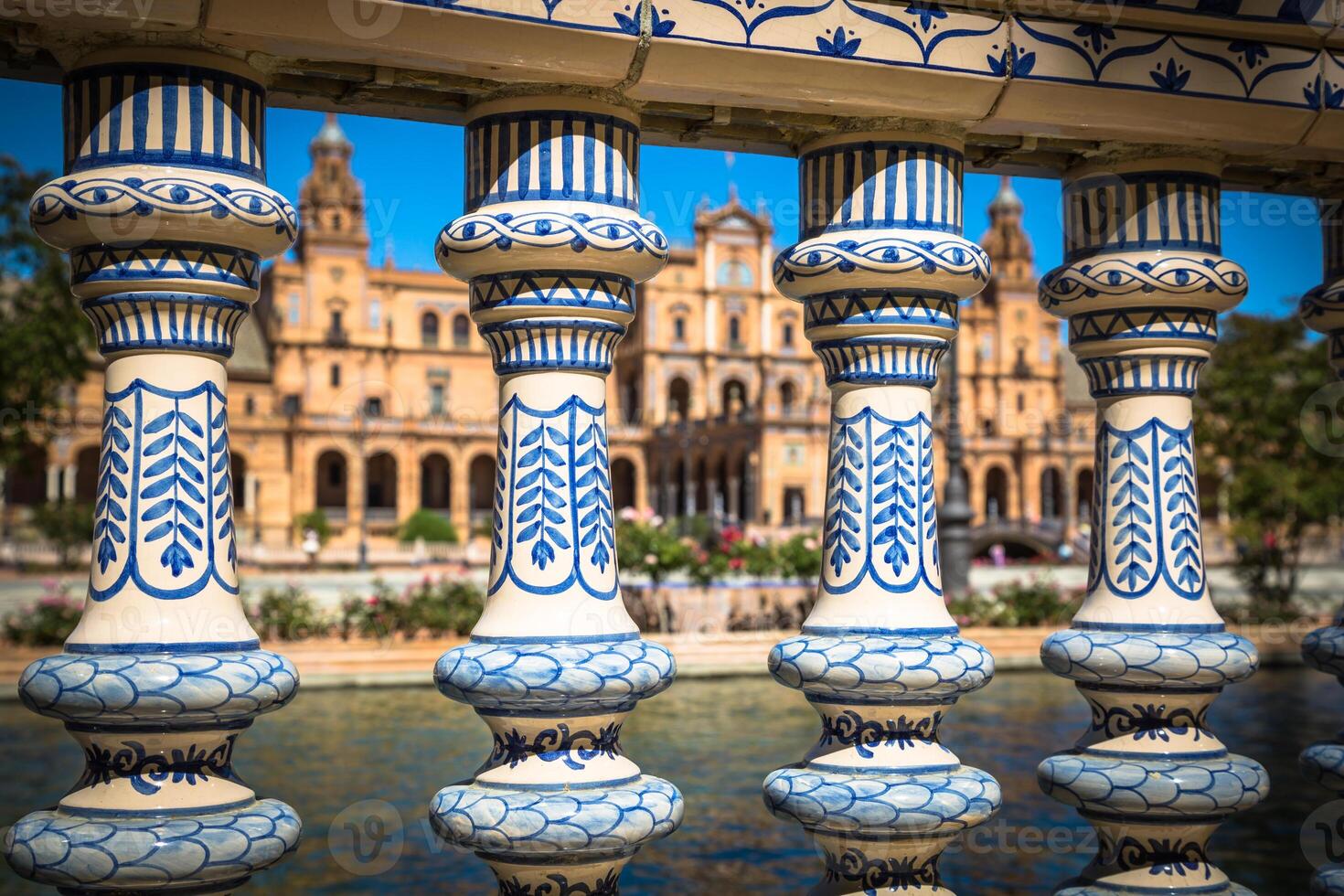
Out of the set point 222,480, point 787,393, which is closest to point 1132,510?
point 222,480

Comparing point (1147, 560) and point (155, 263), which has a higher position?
point (155, 263)

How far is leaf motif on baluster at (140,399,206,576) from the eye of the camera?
2477 millimetres

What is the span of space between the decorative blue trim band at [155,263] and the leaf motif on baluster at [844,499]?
133 centimetres

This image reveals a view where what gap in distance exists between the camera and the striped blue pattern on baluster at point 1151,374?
3312 millimetres

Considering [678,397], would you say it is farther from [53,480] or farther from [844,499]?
[844,499]

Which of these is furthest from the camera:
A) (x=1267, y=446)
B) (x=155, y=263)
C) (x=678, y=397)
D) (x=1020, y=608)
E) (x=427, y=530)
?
(x=678, y=397)

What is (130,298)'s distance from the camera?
2.48 meters

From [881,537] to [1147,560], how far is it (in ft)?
2.54

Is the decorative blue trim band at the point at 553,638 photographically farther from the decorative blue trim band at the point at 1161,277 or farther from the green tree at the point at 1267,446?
the green tree at the point at 1267,446

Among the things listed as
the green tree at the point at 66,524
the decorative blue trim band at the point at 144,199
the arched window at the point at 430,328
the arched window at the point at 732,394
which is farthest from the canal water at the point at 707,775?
the arched window at the point at 430,328

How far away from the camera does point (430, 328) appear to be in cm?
6178

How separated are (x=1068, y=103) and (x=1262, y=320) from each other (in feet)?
67.2

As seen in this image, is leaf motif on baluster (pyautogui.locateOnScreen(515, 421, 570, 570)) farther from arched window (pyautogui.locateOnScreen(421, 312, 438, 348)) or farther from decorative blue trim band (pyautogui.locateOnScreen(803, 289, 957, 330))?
arched window (pyautogui.locateOnScreen(421, 312, 438, 348))

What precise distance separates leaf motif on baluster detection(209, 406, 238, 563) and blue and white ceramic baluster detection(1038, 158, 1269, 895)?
194 cm
